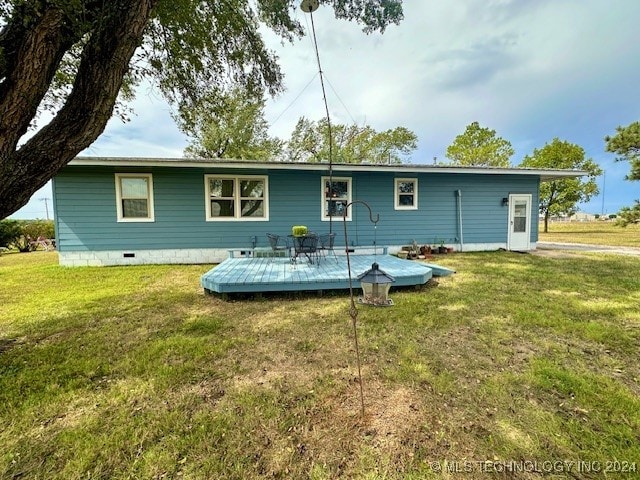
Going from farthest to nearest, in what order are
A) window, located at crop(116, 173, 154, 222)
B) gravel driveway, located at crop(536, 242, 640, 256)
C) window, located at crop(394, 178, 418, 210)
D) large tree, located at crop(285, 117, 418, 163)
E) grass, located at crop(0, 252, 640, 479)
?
1. large tree, located at crop(285, 117, 418, 163)
2. gravel driveway, located at crop(536, 242, 640, 256)
3. window, located at crop(394, 178, 418, 210)
4. window, located at crop(116, 173, 154, 222)
5. grass, located at crop(0, 252, 640, 479)

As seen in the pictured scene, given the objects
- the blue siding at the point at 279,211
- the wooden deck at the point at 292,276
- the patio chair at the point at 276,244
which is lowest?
the wooden deck at the point at 292,276

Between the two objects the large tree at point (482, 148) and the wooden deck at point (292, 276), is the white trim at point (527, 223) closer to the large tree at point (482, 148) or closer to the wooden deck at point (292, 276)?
the wooden deck at point (292, 276)

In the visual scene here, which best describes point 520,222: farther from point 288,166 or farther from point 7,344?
point 7,344

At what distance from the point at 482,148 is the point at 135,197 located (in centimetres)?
2496

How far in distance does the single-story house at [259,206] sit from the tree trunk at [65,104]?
482 cm

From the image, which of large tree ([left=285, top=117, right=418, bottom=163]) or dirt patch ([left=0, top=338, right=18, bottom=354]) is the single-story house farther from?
large tree ([left=285, top=117, right=418, bottom=163])

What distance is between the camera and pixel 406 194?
916cm

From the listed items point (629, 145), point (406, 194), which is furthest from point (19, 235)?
point (629, 145)

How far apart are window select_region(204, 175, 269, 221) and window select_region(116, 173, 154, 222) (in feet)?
4.98

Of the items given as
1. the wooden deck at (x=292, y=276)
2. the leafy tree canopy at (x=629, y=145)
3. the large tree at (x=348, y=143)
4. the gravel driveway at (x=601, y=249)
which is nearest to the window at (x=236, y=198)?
the wooden deck at (x=292, y=276)

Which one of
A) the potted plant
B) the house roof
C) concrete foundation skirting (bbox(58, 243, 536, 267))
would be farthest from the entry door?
concrete foundation skirting (bbox(58, 243, 536, 267))

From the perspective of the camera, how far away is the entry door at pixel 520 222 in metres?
9.68

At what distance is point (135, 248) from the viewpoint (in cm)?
780

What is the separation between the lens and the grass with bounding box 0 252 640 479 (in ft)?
5.11
